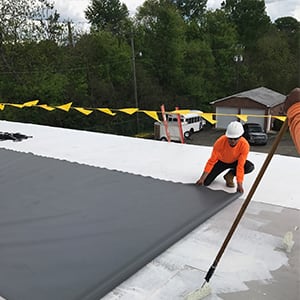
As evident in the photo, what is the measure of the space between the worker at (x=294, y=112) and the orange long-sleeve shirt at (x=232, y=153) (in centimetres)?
167

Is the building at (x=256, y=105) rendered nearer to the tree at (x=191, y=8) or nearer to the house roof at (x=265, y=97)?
the house roof at (x=265, y=97)

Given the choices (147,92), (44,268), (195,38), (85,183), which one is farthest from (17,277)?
(195,38)

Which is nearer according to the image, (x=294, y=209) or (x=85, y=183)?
(x=294, y=209)

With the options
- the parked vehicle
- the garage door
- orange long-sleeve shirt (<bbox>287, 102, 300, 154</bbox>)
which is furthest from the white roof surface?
the garage door

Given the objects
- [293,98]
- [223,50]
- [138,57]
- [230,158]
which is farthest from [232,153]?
[223,50]

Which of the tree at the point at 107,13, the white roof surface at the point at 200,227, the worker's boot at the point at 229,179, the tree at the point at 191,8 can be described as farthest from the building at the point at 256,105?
the worker's boot at the point at 229,179

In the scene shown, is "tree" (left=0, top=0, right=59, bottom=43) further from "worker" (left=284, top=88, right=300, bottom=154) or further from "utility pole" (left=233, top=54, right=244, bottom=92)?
"worker" (left=284, top=88, right=300, bottom=154)

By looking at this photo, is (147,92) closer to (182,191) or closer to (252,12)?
(252,12)

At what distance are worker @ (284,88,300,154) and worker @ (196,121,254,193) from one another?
159 cm

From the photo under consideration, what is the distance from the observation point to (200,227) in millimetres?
2504

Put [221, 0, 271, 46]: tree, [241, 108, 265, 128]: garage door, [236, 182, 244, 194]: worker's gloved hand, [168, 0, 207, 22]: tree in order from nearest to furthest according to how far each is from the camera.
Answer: [236, 182, 244, 194]: worker's gloved hand < [241, 108, 265, 128]: garage door < [221, 0, 271, 46]: tree < [168, 0, 207, 22]: tree

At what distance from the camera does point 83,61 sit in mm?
14867

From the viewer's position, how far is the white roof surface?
Result: 1907mm

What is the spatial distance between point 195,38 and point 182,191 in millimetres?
17010
